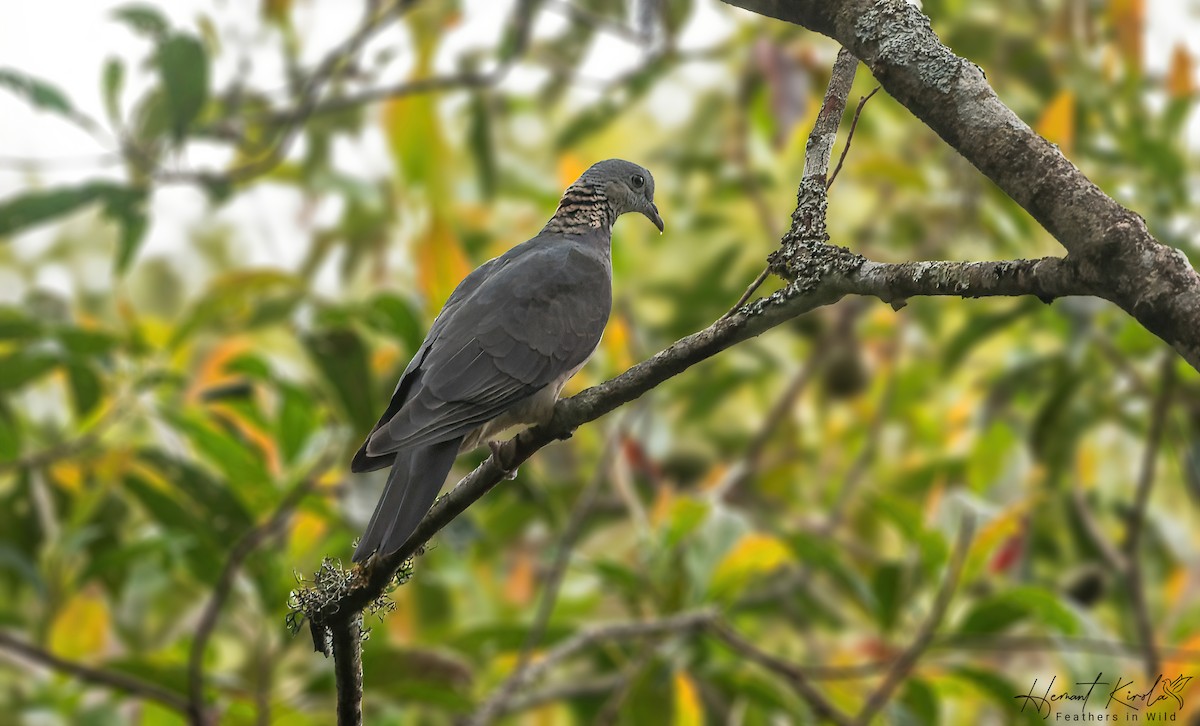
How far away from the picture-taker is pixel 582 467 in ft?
17.8

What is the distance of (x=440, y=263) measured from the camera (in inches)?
145

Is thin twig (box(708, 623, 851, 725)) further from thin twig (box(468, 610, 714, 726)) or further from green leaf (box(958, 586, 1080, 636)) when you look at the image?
green leaf (box(958, 586, 1080, 636))

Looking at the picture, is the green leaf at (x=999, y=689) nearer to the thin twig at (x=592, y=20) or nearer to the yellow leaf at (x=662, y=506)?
the yellow leaf at (x=662, y=506)

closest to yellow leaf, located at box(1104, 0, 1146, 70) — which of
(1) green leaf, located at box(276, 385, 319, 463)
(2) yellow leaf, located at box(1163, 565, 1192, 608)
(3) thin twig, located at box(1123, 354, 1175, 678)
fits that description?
(3) thin twig, located at box(1123, 354, 1175, 678)

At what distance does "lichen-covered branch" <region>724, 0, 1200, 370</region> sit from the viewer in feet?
3.60

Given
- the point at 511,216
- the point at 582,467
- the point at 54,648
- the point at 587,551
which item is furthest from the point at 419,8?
the point at 54,648

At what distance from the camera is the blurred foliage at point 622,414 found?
372 cm

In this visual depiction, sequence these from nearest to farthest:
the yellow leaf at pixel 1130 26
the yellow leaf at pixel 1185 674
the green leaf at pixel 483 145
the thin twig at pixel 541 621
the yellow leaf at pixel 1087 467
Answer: the thin twig at pixel 541 621 < the yellow leaf at pixel 1185 674 < the yellow leaf at pixel 1130 26 < the green leaf at pixel 483 145 < the yellow leaf at pixel 1087 467

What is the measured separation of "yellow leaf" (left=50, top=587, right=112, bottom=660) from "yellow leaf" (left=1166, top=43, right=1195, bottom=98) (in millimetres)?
4571

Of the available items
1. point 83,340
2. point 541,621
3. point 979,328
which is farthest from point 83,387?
point 979,328

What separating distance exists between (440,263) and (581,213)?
60 centimetres

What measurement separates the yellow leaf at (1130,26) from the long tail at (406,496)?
4037 millimetres

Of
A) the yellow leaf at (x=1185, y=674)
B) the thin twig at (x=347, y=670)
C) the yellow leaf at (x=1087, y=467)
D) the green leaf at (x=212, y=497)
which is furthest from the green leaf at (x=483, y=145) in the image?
the thin twig at (x=347, y=670)

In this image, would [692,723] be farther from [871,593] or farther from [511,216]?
[511,216]
